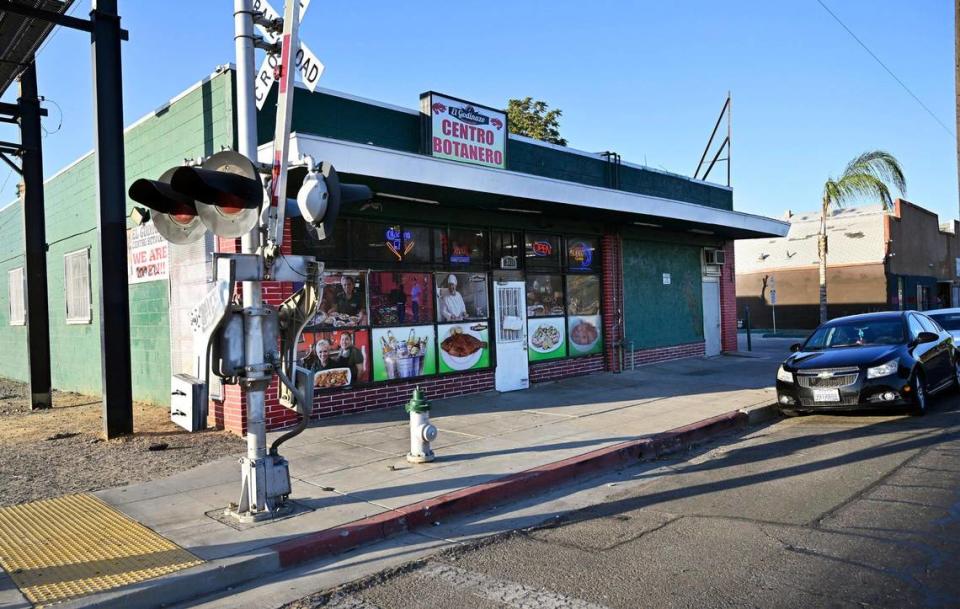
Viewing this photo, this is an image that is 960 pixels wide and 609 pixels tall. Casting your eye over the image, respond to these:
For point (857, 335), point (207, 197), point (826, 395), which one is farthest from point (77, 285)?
point (857, 335)

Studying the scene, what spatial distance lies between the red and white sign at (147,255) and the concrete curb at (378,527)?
22.0 feet

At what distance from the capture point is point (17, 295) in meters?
18.2

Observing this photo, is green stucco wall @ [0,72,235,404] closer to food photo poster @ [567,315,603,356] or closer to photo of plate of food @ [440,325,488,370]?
photo of plate of food @ [440,325,488,370]

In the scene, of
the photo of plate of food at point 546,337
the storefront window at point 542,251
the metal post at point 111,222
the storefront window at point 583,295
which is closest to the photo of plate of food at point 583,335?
the storefront window at point 583,295

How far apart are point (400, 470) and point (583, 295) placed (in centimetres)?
818

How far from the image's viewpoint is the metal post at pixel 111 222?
29.9 feet

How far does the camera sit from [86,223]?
13.2m

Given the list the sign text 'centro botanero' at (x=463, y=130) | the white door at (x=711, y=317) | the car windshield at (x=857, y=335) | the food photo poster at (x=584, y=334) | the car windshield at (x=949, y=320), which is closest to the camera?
the car windshield at (x=857, y=335)

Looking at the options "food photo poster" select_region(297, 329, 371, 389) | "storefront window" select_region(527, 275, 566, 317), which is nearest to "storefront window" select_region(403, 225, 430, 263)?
"food photo poster" select_region(297, 329, 371, 389)

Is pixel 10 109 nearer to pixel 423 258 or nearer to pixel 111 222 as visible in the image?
pixel 111 222

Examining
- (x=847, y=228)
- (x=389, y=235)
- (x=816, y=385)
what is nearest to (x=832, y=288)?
(x=847, y=228)

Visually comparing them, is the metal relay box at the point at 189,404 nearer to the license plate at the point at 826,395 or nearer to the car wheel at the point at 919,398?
the license plate at the point at 826,395

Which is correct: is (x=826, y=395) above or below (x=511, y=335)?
below

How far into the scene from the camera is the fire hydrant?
24.2 feet
